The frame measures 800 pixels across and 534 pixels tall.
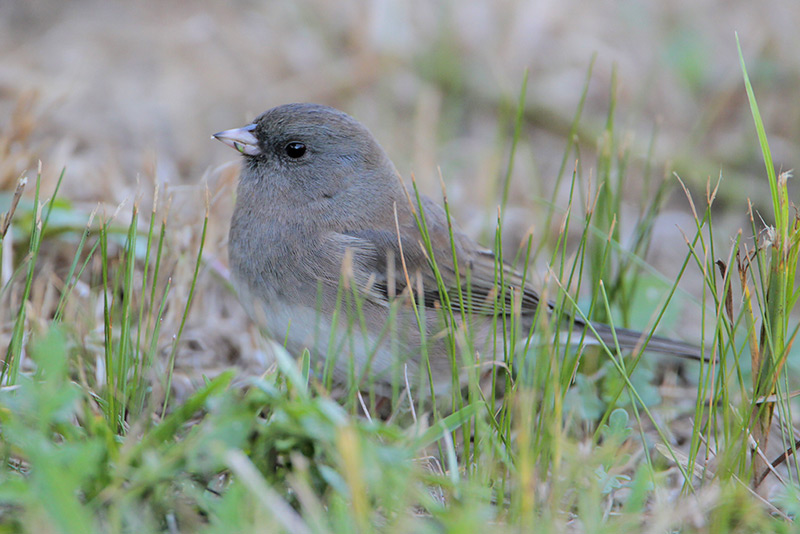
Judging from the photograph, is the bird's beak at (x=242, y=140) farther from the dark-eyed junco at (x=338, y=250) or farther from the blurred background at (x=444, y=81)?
the blurred background at (x=444, y=81)

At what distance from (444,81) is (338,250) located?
222cm

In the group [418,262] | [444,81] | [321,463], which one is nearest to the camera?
[321,463]

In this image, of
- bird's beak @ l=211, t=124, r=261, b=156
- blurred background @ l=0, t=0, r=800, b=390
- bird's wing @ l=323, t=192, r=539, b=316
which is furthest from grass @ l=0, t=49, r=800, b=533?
blurred background @ l=0, t=0, r=800, b=390

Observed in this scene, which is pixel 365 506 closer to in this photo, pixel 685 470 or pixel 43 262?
A: pixel 685 470

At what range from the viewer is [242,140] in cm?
235

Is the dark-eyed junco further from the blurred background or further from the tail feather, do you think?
the blurred background

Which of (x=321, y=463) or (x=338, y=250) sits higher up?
(x=338, y=250)

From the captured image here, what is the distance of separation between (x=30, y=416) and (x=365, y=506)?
0.55 m

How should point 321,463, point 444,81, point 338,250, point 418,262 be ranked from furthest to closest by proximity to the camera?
point 444,81 < point 418,262 < point 338,250 < point 321,463

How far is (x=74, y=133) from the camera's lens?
352 centimetres

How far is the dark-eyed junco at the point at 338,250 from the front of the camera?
2.14 meters

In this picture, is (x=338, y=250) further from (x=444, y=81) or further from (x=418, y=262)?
(x=444, y=81)

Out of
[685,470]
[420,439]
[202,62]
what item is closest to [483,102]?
[202,62]

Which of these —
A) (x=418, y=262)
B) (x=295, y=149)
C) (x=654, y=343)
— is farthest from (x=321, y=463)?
(x=654, y=343)
